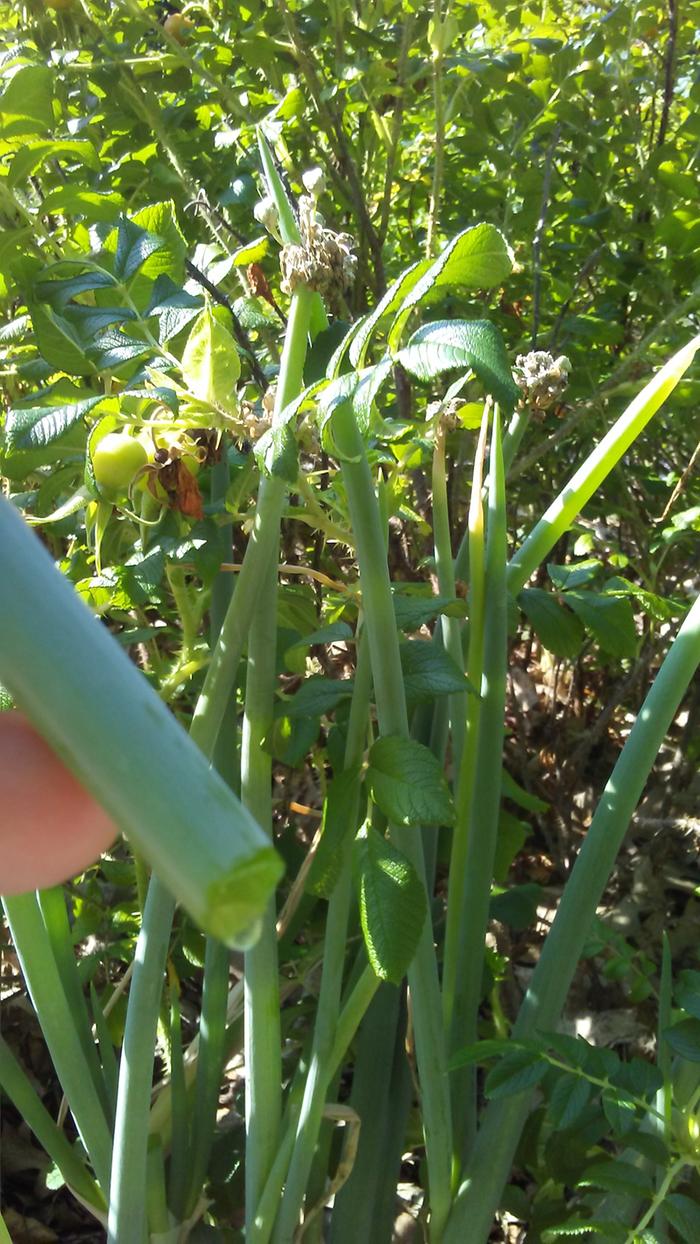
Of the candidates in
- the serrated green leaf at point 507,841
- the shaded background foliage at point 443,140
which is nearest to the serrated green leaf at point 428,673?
the serrated green leaf at point 507,841

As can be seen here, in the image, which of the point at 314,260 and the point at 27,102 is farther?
the point at 27,102

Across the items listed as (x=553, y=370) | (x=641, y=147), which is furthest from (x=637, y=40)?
(x=553, y=370)

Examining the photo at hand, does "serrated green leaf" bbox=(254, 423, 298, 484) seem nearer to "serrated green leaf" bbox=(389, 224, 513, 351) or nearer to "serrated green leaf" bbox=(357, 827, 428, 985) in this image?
"serrated green leaf" bbox=(389, 224, 513, 351)

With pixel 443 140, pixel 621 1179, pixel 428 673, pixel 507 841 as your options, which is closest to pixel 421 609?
pixel 428 673

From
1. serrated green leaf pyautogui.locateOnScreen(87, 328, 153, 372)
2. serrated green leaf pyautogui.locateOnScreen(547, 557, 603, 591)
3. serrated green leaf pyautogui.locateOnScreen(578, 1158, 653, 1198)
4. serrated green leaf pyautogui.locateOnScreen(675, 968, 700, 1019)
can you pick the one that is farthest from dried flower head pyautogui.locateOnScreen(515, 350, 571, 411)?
serrated green leaf pyautogui.locateOnScreen(578, 1158, 653, 1198)

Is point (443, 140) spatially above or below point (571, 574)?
above

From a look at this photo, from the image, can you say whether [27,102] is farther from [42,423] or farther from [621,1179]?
[621,1179]

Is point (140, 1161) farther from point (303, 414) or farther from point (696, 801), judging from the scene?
point (696, 801)
